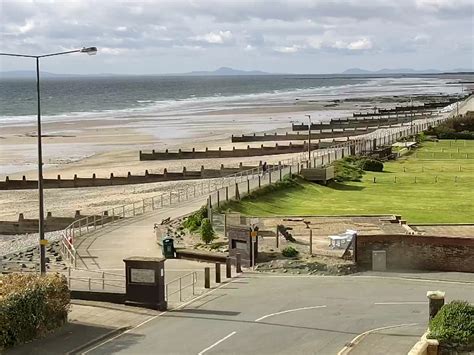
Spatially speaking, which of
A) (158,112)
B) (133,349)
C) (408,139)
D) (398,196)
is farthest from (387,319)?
(158,112)

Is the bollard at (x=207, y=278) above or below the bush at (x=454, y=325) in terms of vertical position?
below

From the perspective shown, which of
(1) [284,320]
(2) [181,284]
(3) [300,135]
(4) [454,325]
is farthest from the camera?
(3) [300,135]

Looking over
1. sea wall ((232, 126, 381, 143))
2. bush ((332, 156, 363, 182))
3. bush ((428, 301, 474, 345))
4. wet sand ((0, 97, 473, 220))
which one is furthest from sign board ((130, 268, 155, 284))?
sea wall ((232, 126, 381, 143))

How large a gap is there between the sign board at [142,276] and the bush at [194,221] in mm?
11877

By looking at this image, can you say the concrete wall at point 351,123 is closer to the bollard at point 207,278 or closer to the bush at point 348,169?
the bush at point 348,169

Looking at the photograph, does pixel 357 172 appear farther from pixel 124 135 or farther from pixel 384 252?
pixel 124 135

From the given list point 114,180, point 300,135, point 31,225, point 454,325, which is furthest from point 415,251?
point 300,135

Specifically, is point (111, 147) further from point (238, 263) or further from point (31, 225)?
point (238, 263)

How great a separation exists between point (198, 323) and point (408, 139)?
66.2m

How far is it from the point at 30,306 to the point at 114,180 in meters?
39.1

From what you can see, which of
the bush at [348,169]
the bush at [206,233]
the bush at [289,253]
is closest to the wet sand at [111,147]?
the bush at [348,169]

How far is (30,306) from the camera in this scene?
18.1m

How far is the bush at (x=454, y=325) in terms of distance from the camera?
1436cm

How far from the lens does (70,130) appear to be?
109375mm
